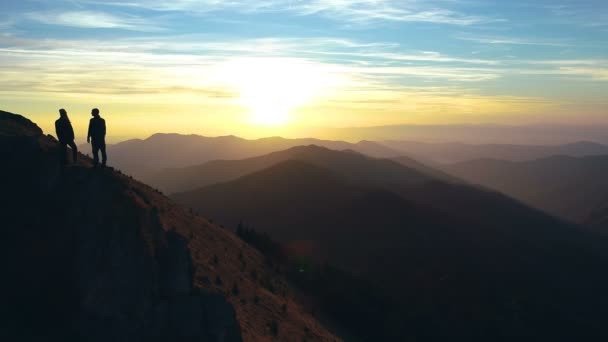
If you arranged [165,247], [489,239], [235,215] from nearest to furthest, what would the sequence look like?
1. [165,247]
2. [489,239]
3. [235,215]

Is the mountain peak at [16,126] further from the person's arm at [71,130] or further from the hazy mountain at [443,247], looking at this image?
the hazy mountain at [443,247]

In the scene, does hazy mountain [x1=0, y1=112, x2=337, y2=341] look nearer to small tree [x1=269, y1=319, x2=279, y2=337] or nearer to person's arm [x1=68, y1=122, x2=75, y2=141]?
small tree [x1=269, y1=319, x2=279, y2=337]

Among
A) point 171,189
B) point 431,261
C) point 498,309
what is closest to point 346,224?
point 431,261

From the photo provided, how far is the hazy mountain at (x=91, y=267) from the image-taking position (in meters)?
16.0

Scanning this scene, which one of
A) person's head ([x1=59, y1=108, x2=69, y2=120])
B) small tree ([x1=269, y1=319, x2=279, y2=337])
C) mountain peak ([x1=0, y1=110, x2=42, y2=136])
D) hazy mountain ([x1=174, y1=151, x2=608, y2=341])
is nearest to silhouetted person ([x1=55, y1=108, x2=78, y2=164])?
person's head ([x1=59, y1=108, x2=69, y2=120])

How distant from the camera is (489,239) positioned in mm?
91375

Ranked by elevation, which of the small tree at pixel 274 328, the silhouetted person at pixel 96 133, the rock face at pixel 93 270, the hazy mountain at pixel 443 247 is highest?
the silhouetted person at pixel 96 133

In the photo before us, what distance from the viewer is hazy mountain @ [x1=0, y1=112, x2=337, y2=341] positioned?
16.0m

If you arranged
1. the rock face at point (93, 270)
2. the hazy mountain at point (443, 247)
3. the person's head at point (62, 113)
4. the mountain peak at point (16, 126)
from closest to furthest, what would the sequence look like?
the rock face at point (93, 270), the person's head at point (62, 113), the mountain peak at point (16, 126), the hazy mountain at point (443, 247)

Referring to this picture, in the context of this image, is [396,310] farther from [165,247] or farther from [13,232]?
[13,232]

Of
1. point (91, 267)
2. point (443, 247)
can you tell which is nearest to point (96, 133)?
point (91, 267)

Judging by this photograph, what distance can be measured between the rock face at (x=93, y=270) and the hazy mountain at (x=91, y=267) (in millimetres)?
35

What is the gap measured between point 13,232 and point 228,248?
46.6ft

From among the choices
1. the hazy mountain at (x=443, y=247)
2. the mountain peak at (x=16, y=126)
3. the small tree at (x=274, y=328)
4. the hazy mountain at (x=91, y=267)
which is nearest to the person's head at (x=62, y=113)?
the hazy mountain at (x=91, y=267)
